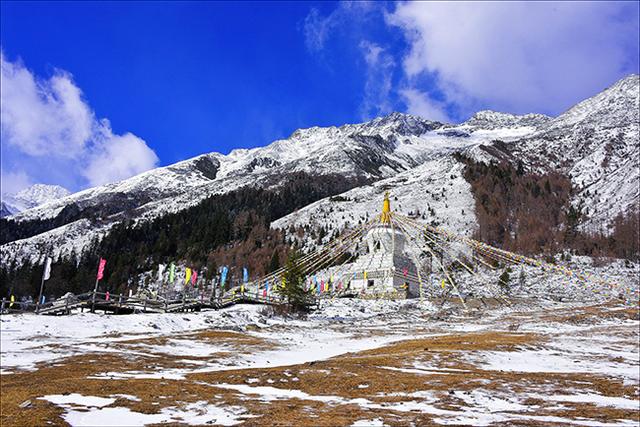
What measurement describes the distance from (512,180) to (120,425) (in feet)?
535

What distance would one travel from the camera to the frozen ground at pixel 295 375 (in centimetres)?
1031

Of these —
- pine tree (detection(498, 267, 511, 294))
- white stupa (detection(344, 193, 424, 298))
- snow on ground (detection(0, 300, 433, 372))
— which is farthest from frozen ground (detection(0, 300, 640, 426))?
pine tree (detection(498, 267, 511, 294))

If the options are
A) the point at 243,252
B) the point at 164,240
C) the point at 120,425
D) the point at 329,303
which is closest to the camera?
the point at 120,425

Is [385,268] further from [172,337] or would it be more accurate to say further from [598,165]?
[598,165]

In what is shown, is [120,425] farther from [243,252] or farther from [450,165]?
[450,165]

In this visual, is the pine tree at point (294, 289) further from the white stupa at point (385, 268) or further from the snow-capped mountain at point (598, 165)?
the snow-capped mountain at point (598, 165)

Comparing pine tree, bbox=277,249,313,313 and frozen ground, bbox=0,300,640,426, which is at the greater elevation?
pine tree, bbox=277,249,313,313

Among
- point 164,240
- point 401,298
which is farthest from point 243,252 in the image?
point 401,298

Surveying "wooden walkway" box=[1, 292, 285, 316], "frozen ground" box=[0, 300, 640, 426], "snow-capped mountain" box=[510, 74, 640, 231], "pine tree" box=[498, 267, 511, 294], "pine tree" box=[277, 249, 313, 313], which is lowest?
"frozen ground" box=[0, 300, 640, 426]

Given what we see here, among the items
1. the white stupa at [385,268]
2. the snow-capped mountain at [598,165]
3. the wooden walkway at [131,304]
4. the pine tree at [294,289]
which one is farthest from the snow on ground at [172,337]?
the snow-capped mountain at [598,165]

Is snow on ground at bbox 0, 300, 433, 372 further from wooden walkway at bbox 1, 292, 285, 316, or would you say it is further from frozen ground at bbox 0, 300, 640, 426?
wooden walkway at bbox 1, 292, 285, 316

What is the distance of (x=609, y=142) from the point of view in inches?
6777

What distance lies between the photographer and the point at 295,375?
1631 centimetres

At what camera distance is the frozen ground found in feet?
33.8
